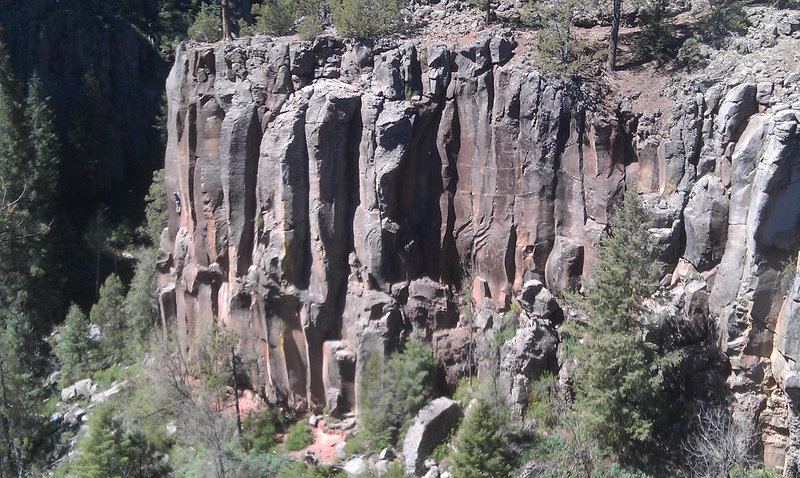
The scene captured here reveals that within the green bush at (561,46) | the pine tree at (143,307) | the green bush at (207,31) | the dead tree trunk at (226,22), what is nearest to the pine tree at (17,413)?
the pine tree at (143,307)

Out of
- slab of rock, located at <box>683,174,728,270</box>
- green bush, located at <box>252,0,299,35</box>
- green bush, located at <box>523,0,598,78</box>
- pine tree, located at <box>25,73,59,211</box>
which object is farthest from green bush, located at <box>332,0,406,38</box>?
pine tree, located at <box>25,73,59,211</box>

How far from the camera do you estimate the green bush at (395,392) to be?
20.7m

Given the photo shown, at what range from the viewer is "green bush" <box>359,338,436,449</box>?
814 inches

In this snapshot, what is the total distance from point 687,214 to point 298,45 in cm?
1306

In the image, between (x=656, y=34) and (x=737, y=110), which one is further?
(x=656, y=34)

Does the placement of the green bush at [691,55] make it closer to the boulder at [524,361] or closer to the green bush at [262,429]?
the boulder at [524,361]

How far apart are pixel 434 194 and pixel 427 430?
738cm

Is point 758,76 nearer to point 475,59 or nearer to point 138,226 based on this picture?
point 475,59

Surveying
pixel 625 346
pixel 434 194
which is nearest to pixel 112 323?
pixel 434 194

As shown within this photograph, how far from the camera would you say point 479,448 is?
18.2 meters

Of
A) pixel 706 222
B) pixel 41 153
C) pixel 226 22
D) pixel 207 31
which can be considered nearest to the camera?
pixel 706 222

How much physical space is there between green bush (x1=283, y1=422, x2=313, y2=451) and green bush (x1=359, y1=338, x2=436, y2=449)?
202 cm

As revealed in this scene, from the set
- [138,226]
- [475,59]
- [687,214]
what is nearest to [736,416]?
[687,214]

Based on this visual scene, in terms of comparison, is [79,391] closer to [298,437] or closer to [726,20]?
[298,437]
